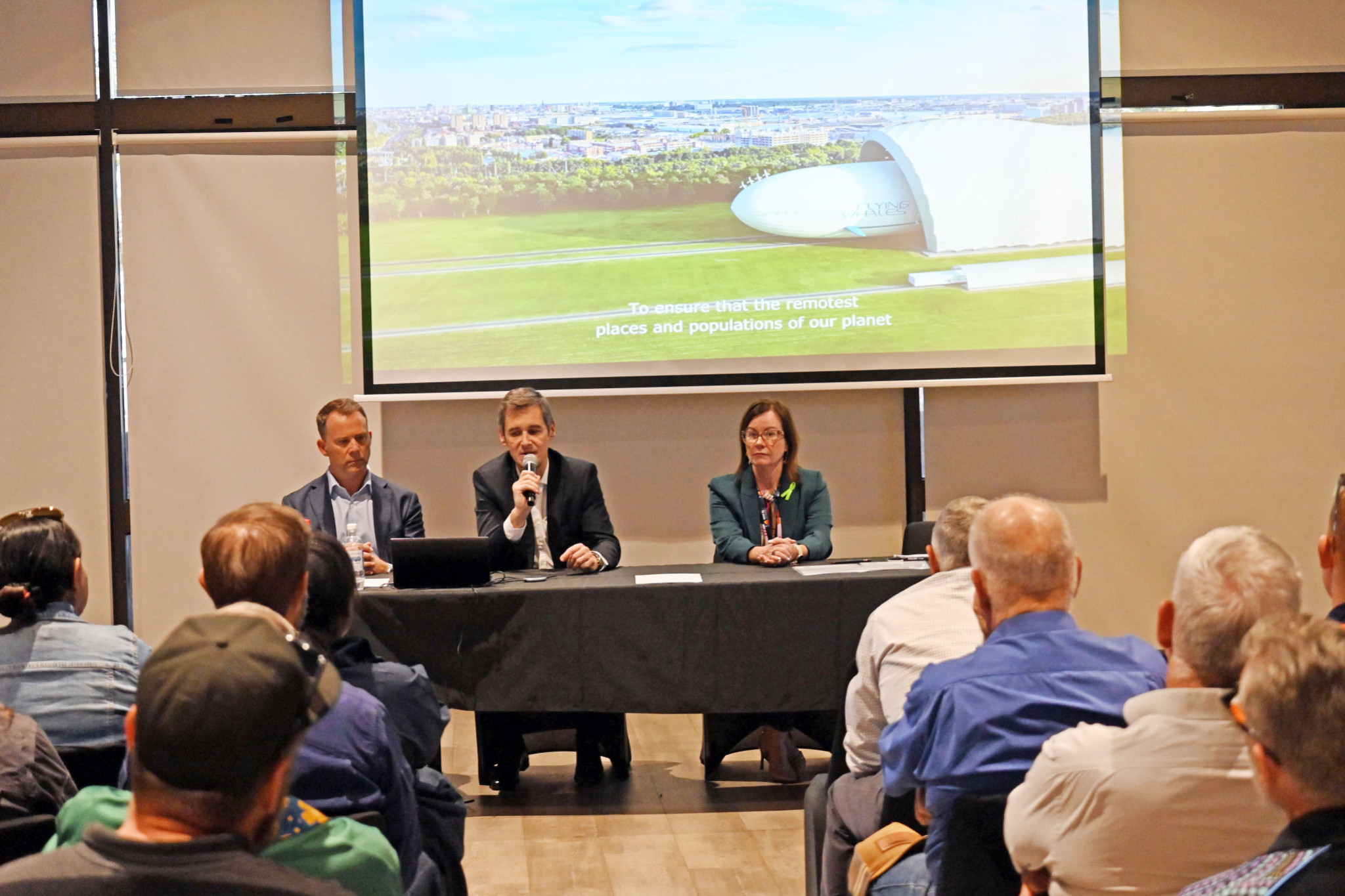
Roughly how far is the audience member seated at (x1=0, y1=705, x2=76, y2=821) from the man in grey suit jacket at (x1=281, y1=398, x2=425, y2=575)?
210 centimetres

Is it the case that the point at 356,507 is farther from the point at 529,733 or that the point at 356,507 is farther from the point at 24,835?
the point at 24,835

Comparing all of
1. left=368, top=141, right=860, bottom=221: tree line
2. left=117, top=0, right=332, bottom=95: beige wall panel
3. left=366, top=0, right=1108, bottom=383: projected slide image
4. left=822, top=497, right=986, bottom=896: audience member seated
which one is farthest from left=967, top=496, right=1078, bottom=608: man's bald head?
left=117, top=0, right=332, bottom=95: beige wall panel

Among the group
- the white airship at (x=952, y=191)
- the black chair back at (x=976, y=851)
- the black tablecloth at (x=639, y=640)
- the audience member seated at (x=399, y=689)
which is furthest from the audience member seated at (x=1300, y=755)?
the white airship at (x=952, y=191)

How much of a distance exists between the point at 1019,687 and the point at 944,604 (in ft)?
1.51

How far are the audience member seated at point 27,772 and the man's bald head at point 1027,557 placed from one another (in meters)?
1.47

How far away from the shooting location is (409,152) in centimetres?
518

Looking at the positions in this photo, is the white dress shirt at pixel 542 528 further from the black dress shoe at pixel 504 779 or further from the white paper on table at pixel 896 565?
the white paper on table at pixel 896 565

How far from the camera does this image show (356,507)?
415 centimetres

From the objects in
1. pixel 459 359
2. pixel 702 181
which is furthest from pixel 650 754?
pixel 702 181

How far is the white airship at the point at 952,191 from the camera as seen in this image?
5.21m

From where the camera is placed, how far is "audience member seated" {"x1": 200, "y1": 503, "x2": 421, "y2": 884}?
171 centimetres

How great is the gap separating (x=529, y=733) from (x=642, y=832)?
2.00 feet

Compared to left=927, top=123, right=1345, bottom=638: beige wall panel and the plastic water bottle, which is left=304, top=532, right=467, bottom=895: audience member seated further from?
left=927, top=123, right=1345, bottom=638: beige wall panel

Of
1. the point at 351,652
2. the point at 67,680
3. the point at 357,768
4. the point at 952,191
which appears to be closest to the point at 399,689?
the point at 351,652
